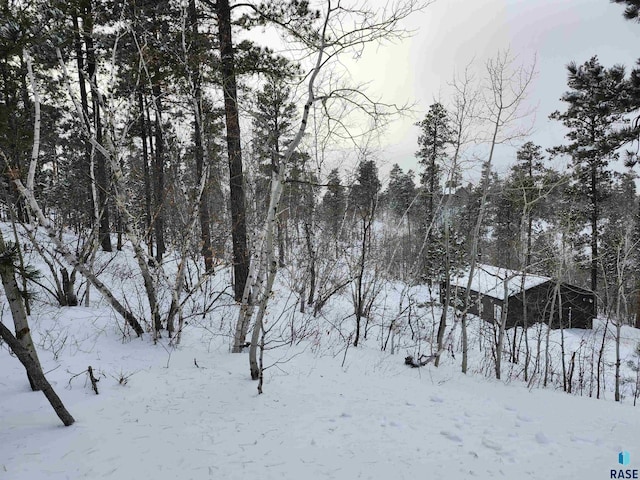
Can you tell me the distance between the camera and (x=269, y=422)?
11.6 ft

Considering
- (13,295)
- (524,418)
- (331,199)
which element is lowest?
(524,418)

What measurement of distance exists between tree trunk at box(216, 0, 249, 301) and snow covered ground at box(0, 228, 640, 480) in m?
2.60

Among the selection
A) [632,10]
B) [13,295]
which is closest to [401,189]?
[632,10]

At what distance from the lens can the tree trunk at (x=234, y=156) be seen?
680 cm

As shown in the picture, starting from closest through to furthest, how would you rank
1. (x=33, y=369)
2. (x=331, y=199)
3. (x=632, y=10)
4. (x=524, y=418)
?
(x=33, y=369)
(x=524, y=418)
(x=632, y=10)
(x=331, y=199)

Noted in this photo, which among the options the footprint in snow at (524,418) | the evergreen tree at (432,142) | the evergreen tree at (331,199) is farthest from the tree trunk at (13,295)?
the evergreen tree at (432,142)

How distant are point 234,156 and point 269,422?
559 centimetres

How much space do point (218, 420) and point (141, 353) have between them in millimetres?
2131

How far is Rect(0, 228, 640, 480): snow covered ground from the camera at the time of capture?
9.31 ft

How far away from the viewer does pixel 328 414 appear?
3.81 m

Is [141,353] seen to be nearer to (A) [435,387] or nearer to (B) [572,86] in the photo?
(A) [435,387]

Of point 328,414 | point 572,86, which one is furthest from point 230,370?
point 572,86

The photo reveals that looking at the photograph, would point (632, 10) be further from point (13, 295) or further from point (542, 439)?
point (13, 295)

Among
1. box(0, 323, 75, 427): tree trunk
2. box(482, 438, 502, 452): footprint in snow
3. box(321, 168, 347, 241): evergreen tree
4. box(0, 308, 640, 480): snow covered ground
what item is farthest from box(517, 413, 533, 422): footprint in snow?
box(0, 323, 75, 427): tree trunk
